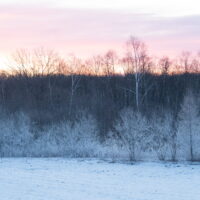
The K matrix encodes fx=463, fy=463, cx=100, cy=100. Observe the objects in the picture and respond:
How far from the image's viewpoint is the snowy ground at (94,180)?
16.1m

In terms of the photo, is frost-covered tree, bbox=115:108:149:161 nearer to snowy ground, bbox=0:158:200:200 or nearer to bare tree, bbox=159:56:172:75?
snowy ground, bbox=0:158:200:200

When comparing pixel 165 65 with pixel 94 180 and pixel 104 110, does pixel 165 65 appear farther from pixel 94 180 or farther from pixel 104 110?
pixel 94 180

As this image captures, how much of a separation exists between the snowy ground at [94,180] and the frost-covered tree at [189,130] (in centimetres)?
220

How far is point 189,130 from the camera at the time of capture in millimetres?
29234

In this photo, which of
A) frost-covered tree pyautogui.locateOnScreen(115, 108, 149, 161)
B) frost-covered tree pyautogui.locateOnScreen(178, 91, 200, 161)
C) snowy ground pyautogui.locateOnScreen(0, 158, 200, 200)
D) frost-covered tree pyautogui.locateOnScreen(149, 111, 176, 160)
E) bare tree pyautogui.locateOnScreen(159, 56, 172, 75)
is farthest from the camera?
bare tree pyautogui.locateOnScreen(159, 56, 172, 75)

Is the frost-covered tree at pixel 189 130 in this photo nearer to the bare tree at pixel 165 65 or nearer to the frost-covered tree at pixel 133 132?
the frost-covered tree at pixel 133 132

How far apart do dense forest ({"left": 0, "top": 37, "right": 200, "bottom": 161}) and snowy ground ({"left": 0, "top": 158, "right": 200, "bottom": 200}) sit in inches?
105

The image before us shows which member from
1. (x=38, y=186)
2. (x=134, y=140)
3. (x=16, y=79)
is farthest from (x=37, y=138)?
(x=16, y=79)

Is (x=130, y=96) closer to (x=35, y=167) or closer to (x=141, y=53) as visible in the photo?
(x=141, y=53)

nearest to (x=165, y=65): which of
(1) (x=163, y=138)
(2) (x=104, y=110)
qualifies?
(2) (x=104, y=110)

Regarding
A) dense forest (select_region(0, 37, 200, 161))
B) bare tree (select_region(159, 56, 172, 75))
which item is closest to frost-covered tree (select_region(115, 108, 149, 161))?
dense forest (select_region(0, 37, 200, 161))

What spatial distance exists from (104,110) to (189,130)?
26.4 m

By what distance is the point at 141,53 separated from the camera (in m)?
59.5

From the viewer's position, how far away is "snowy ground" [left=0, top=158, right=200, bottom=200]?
16078 millimetres
